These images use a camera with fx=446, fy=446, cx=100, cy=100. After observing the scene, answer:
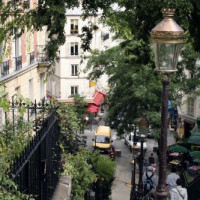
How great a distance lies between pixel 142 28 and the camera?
11289 mm

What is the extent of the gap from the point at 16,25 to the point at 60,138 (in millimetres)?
2631

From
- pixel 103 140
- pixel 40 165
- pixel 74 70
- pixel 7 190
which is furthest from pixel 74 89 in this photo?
pixel 7 190

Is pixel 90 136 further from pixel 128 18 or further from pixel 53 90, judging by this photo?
pixel 128 18

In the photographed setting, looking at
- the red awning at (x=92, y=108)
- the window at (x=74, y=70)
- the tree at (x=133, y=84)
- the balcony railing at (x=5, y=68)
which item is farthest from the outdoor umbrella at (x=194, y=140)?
the window at (x=74, y=70)

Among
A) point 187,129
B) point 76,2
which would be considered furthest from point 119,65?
point 76,2

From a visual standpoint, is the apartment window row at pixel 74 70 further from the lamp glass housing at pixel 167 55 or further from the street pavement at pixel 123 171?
the lamp glass housing at pixel 167 55

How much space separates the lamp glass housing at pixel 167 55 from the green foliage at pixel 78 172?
4038 mm

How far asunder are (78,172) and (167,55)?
15.4 feet

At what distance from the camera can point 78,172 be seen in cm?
963

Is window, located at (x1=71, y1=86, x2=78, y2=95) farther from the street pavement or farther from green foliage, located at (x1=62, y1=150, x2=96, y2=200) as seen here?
green foliage, located at (x1=62, y1=150, x2=96, y2=200)

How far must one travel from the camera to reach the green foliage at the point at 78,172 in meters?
9.16

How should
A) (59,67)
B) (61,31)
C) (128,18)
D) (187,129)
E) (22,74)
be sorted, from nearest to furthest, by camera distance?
(61,31), (128,18), (22,74), (187,129), (59,67)

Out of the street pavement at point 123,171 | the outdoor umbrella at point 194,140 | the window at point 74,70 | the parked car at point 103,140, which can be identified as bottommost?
the street pavement at point 123,171

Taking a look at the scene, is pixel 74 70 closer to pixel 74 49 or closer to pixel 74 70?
pixel 74 70
